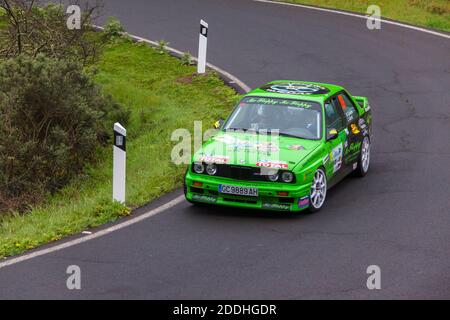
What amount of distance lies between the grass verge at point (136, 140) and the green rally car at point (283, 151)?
1254 millimetres

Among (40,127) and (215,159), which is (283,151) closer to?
(215,159)

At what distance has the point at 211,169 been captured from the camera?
12414 mm

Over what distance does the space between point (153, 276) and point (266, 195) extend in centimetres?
252

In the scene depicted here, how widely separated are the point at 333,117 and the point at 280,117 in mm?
Result: 874

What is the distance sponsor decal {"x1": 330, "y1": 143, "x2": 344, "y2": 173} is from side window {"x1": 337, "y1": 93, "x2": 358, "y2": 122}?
0.93 meters

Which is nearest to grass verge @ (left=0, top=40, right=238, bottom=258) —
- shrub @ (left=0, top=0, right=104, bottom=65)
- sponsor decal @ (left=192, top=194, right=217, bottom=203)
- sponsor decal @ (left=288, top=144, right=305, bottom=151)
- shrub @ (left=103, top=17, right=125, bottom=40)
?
shrub @ (left=103, top=17, right=125, bottom=40)

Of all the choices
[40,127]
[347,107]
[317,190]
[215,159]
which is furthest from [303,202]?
[40,127]

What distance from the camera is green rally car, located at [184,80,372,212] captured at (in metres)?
12.1

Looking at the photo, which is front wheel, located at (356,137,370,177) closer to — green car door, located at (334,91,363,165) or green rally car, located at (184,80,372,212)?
green rally car, located at (184,80,372,212)

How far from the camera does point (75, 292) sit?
31.8 feet

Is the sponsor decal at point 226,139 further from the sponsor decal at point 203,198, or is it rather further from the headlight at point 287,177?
the headlight at point 287,177

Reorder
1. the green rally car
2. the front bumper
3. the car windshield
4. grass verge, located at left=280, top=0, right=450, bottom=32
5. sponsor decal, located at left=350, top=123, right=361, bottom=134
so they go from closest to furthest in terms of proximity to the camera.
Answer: the front bumper, the green rally car, the car windshield, sponsor decal, located at left=350, top=123, right=361, bottom=134, grass verge, located at left=280, top=0, right=450, bottom=32
